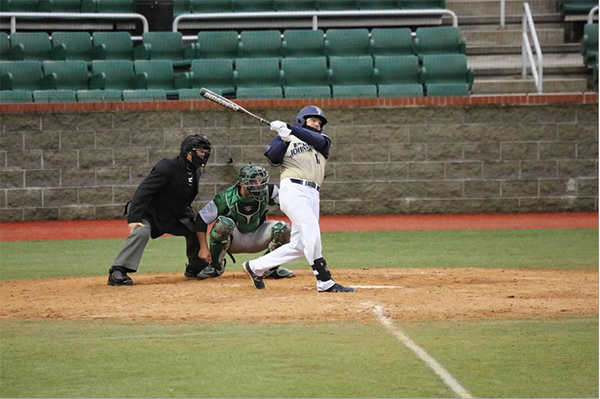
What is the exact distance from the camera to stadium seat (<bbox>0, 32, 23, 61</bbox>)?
18.1 metres

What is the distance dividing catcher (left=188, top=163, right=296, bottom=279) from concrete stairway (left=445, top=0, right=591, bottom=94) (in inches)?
391

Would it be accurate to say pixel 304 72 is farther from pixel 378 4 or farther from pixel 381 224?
pixel 381 224

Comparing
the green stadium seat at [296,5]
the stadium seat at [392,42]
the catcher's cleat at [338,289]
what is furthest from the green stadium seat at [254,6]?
the catcher's cleat at [338,289]

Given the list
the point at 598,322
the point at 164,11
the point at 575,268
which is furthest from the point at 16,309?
the point at 164,11

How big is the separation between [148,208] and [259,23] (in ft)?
35.2

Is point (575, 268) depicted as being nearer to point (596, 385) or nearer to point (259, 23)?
point (596, 385)

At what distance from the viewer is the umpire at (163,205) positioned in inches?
387

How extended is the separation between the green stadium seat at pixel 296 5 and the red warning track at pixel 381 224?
5.39 m

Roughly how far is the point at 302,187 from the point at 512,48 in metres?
12.4

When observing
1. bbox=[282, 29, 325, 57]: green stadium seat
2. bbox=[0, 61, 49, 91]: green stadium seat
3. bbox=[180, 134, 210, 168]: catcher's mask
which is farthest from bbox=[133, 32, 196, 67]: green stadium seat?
bbox=[180, 134, 210, 168]: catcher's mask

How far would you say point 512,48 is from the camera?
66.2ft

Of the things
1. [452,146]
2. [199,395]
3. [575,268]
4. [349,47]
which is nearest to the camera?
[199,395]

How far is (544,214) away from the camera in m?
17.1

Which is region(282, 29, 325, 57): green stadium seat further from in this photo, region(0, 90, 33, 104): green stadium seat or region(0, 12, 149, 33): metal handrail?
region(0, 90, 33, 104): green stadium seat
